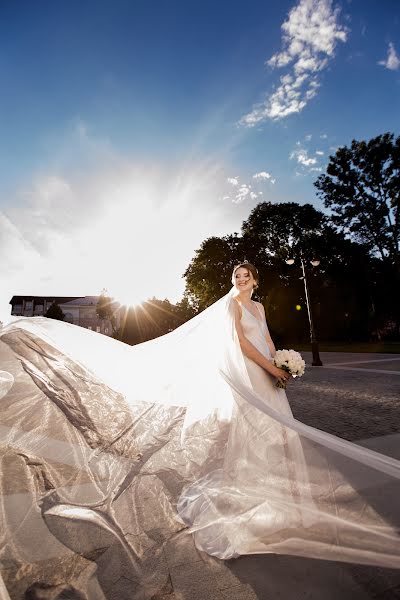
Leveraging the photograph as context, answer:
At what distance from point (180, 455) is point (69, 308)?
95.0 meters

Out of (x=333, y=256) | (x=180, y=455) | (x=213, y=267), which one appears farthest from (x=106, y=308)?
(x=180, y=455)

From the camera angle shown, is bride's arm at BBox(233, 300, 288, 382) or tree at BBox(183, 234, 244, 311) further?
tree at BBox(183, 234, 244, 311)

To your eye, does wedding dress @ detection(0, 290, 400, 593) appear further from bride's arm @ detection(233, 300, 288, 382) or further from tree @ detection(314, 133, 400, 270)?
tree @ detection(314, 133, 400, 270)

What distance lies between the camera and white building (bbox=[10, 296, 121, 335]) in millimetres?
86875

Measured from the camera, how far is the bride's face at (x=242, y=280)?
3.53 meters

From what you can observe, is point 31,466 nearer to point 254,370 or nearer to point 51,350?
point 51,350

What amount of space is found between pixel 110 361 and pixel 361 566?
3354 mm

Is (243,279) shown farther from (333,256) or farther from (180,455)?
(333,256)

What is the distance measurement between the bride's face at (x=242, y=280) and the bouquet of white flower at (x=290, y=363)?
835 mm

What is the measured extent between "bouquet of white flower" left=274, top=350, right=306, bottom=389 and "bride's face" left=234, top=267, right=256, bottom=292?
83 cm

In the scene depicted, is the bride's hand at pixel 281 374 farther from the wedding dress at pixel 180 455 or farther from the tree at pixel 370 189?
the tree at pixel 370 189

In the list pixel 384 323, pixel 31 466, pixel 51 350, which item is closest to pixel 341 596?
pixel 31 466

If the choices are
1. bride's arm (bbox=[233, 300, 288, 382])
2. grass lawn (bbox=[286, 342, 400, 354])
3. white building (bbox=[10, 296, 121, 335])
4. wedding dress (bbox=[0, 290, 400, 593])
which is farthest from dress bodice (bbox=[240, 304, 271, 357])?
white building (bbox=[10, 296, 121, 335])

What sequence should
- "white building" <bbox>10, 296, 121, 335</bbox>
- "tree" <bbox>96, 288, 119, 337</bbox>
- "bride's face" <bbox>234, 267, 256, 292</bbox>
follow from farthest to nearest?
"white building" <bbox>10, 296, 121, 335</bbox> < "tree" <bbox>96, 288, 119, 337</bbox> < "bride's face" <bbox>234, 267, 256, 292</bbox>
